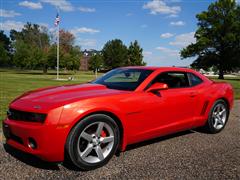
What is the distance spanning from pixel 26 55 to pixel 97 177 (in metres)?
65.8

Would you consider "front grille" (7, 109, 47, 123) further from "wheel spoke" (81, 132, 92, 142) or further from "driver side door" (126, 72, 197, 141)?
"driver side door" (126, 72, 197, 141)

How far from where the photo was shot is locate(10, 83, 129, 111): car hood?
12.6 ft

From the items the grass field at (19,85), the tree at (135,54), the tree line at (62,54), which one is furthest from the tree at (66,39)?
the grass field at (19,85)

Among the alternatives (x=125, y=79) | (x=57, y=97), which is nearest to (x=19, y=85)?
(x=125, y=79)

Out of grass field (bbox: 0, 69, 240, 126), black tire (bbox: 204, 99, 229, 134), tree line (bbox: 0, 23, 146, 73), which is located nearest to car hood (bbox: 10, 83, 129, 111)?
black tire (bbox: 204, 99, 229, 134)

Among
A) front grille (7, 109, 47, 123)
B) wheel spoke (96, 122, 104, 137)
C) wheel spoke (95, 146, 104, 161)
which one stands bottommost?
wheel spoke (95, 146, 104, 161)

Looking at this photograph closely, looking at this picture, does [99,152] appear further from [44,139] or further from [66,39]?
[66,39]

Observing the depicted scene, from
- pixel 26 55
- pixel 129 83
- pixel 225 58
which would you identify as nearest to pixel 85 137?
pixel 129 83

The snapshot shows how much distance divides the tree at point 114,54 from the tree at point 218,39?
34870mm

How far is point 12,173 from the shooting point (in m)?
3.88

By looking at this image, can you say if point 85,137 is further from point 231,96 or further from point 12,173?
point 231,96

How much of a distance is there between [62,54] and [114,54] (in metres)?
30.1

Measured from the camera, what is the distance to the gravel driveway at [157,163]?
386 cm

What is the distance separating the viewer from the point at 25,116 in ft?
12.7
